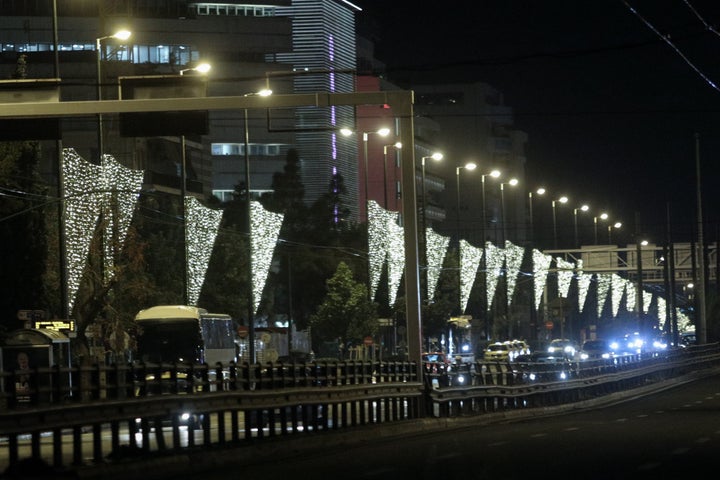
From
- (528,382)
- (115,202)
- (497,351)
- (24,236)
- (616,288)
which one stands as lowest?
(497,351)

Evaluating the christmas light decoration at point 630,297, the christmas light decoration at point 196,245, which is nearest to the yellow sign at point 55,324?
the christmas light decoration at point 196,245

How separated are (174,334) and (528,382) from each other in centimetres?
2202

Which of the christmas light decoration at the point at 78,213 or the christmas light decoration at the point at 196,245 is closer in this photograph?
the christmas light decoration at the point at 78,213

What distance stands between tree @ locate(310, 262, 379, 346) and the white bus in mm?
25171

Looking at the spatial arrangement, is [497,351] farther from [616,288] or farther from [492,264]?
[616,288]

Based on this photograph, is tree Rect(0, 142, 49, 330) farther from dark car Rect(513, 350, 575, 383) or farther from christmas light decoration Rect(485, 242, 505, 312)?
christmas light decoration Rect(485, 242, 505, 312)

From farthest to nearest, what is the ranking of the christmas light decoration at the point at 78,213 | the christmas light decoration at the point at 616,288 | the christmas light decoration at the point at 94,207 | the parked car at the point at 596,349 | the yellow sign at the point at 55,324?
the christmas light decoration at the point at 616,288, the parked car at the point at 596,349, the christmas light decoration at the point at 94,207, the christmas light decoration at the point at 78,213, the yellow sign at the point at 55,324

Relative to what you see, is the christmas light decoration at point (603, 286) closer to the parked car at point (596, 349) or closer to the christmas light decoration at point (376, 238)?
the parked car at point (596, 349)

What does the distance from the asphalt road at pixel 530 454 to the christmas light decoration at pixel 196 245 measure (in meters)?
26.2

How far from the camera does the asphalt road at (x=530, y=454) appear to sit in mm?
19906

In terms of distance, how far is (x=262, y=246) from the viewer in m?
68.0

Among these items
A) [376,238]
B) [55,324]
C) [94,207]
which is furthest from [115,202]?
[376,238]

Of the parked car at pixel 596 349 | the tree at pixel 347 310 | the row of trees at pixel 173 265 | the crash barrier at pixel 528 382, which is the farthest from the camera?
the tree at pixel 347 310

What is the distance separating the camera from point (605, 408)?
44.8 meters
